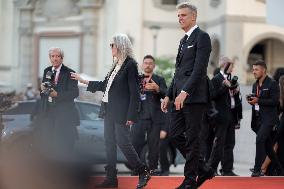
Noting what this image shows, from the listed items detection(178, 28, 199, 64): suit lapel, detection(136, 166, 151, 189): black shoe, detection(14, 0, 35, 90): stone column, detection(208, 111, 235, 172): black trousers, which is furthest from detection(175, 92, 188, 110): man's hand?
detection(14, 0, 35, 90): stone column

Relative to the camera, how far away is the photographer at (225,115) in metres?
12.6

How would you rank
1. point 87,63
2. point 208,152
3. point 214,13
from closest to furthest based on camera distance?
1. point 208,152
2. point 214,13
3. point 87,63

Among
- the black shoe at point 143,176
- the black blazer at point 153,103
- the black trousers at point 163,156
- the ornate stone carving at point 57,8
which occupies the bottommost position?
the black trousers at point 163,156

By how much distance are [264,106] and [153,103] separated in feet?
5.87

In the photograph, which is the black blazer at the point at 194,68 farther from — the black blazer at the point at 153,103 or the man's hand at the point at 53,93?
the black blazer at the point at 153,103

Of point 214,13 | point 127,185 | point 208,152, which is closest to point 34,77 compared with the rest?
point 214,13

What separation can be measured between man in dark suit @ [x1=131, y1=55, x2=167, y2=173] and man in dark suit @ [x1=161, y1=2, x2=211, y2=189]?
364cm

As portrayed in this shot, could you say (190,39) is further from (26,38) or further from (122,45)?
(26,38)

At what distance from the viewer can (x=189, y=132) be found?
8.50 metres

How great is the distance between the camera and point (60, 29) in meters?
42.4

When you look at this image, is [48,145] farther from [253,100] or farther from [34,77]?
[34,77]

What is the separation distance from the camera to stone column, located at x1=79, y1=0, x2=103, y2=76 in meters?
40.9

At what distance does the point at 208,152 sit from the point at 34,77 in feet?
100

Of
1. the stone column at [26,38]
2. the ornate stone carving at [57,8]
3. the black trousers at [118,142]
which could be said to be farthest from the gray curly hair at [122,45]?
the stone column at [26,38]
